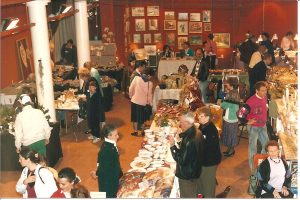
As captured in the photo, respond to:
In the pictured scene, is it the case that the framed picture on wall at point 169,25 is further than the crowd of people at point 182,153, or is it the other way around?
the framed picture on wall at point 169,25

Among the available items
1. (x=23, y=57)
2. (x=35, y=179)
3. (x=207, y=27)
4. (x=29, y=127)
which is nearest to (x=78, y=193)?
(x=35, y=179)

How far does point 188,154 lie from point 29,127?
105 inches

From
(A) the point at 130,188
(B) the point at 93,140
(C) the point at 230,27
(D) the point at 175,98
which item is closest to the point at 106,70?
(D) the point at 175,98

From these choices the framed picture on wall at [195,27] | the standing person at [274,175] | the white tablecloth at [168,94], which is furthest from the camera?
the framed picture on wall at [195,27]

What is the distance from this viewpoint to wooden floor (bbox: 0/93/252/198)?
26.8 ft

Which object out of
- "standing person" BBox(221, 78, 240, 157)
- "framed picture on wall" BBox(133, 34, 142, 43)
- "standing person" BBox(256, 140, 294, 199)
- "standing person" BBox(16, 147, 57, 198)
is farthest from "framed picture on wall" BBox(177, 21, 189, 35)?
"standing person" BBox(16, 147, 57, 198)

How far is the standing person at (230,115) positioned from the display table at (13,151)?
2.93m

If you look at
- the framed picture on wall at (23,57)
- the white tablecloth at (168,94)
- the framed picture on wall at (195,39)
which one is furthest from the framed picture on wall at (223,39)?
the framed picture on wall at (23,57)

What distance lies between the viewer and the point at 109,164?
6.23m

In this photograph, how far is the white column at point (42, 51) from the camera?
9.31 meters

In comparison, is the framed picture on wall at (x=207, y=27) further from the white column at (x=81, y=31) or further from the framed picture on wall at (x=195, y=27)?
the white column at (x=81, y=31)

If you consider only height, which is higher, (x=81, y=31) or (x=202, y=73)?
Answer: (x=81, y=31)

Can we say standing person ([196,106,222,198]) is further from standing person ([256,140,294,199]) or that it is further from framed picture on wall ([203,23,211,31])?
framed picture on wall ([203,23,211,31])

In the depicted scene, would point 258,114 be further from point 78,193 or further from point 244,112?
point 78,193
